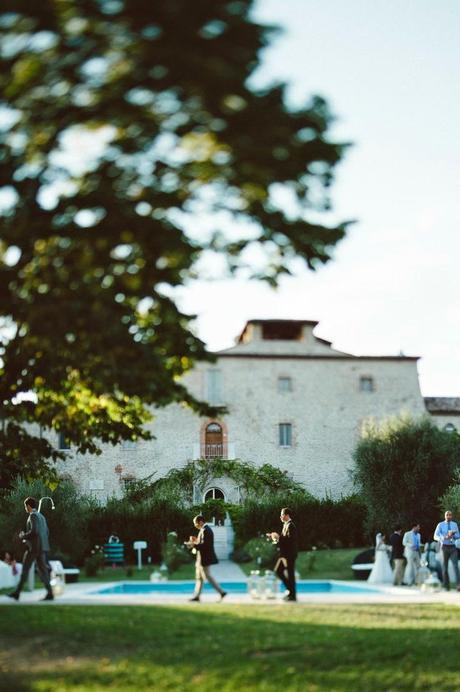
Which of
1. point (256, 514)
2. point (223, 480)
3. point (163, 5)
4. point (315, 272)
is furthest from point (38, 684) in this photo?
point (223, 480)

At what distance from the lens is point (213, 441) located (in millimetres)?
50844

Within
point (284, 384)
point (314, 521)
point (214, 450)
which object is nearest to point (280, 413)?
point (284, 384)

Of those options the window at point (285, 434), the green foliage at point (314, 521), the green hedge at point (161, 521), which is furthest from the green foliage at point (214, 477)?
the green foliage at point (314, 521)

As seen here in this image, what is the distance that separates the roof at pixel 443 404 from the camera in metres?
55.4

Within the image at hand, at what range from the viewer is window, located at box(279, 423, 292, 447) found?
169 ft

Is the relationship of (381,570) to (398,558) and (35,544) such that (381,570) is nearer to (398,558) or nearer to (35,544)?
(398,558)

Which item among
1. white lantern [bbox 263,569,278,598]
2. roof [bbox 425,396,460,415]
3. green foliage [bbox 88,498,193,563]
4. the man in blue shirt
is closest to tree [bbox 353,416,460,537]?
green foliage [bbox 88,498,193,563]

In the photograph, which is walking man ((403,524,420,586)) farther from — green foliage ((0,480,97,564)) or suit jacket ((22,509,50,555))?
green foliage ((0,480,97,564))

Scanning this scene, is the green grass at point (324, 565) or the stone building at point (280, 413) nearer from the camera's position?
the green grass at point (324, 565)

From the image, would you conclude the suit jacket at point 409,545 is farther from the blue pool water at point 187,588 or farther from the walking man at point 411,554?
the blue pool water at point 187,588

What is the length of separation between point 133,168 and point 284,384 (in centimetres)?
4393

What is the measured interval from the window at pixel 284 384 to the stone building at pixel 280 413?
2.2 inches

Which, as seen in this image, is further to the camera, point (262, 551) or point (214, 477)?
point (214, 477)

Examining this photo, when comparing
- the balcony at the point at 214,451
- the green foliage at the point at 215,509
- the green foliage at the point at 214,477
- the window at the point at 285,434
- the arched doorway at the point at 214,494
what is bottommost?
the green foliage at the point at 215,509
